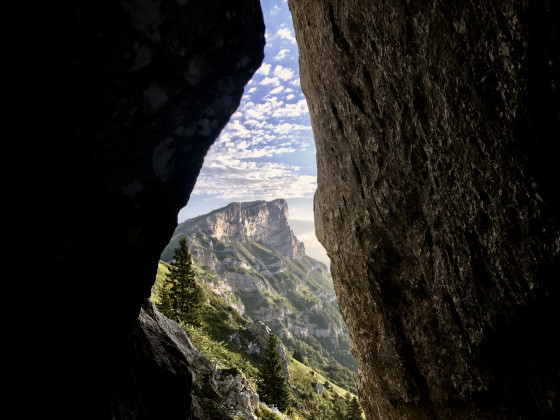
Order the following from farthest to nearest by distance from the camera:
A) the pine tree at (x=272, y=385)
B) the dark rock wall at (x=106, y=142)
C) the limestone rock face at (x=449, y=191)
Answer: the pine tree at (x=272, y=385)
the limestone rock face at (x=449, y=191)
the dark rock wall at (x=106, y=142)

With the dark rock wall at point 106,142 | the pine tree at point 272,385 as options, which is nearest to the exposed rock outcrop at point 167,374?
the dark rock wall at point 106,142

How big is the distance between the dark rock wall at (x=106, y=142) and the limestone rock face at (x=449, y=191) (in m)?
5.66

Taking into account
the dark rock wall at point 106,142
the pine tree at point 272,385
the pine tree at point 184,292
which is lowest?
the pine tree at point 272,385

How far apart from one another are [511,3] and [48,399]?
13348mm

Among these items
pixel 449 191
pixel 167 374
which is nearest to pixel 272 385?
A: pixel 167 374

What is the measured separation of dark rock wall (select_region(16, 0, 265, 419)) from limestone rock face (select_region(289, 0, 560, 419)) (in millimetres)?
5661

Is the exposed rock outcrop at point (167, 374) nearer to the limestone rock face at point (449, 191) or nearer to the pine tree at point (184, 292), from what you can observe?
the limestone rock face at point (449, 191)

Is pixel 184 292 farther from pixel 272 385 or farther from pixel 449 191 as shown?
pixel 449 191

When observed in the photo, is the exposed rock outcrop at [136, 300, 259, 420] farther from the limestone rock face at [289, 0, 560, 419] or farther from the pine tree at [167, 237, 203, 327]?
the pine tree at [167, 237, 203, 327]

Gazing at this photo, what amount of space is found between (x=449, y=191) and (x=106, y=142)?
987 cm

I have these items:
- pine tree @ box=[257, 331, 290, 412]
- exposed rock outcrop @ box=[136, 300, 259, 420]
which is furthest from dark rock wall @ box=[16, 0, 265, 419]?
pine tree @ box=[257, 331, 290, 412]

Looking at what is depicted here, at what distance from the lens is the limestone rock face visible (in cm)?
723

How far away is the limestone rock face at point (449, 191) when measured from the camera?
7.23m

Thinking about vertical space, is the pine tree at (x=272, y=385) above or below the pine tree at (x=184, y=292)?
below
